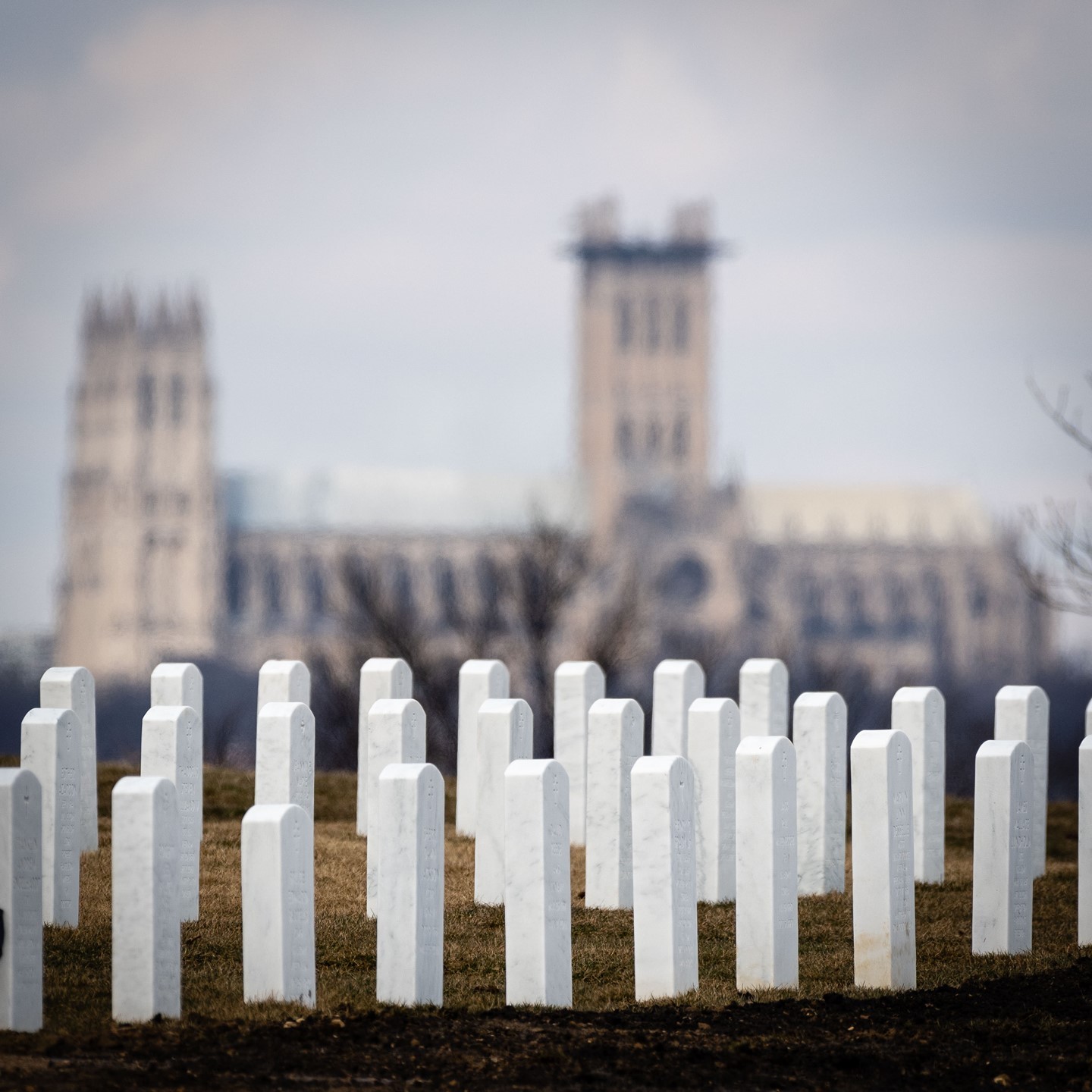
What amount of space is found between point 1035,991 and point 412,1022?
2979mm

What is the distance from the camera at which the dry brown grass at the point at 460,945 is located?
9227 mm

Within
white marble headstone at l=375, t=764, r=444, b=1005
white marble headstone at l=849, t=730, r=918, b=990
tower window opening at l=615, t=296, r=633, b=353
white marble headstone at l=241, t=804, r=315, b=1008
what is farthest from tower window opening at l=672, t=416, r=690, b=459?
white marble headstone at l=241, t=804, r=315, b=1008

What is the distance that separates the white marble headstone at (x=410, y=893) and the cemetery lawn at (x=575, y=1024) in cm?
16

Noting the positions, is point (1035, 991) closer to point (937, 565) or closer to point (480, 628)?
point (480, 628)

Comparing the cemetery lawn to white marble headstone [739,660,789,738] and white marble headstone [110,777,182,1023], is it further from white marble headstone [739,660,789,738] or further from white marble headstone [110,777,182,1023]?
white marble headstone [739,660,789,738]

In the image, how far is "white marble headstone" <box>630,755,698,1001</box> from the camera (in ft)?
30.6

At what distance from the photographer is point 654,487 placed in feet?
459

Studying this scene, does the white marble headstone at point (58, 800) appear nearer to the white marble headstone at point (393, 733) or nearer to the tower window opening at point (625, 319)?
the white marble headstone at point (393, 733)

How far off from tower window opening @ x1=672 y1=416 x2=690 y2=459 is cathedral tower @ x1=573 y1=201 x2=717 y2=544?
5 centimetres

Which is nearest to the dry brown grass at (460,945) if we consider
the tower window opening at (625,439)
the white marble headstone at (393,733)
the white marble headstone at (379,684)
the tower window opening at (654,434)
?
the white marble headstone at (393,733)

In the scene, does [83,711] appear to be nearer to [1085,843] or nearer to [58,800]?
[58,800]

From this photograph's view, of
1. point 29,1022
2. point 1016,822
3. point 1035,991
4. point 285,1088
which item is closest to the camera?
point 285,1088

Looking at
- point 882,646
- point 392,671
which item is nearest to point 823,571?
point 882,646

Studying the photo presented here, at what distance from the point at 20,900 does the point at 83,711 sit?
5.06 m
